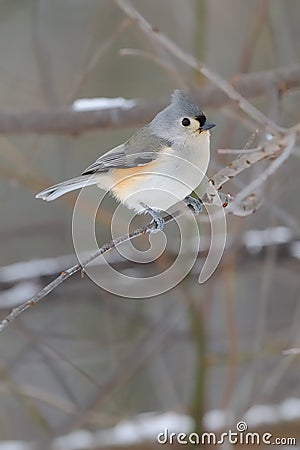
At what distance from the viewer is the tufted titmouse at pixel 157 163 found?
1155 millimetres

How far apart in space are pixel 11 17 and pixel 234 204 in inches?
129

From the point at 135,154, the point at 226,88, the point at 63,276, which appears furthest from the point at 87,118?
the point at 63,276

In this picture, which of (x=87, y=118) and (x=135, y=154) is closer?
(x=135, y=154)

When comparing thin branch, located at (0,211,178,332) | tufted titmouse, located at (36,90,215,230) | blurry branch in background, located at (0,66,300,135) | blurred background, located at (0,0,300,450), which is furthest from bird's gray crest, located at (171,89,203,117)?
blurry branch in background, located at (0,66,300,135)

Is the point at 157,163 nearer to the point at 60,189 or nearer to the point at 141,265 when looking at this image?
the point at 60,189

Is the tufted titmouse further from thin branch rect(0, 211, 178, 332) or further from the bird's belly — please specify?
thin branch rect(0, 211, 178, 332)

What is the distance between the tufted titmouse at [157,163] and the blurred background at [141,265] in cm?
10

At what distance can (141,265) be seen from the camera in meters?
2.65

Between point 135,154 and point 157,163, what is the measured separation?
0.07 meters

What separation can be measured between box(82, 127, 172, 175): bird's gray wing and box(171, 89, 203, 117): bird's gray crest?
0.07m

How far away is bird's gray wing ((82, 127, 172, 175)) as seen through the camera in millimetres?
1252

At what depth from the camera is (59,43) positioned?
4.29m

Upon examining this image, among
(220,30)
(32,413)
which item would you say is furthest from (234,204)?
(220,30)

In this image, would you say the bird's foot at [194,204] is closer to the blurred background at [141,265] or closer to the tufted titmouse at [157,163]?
the tufted titmouse at [157,163]
